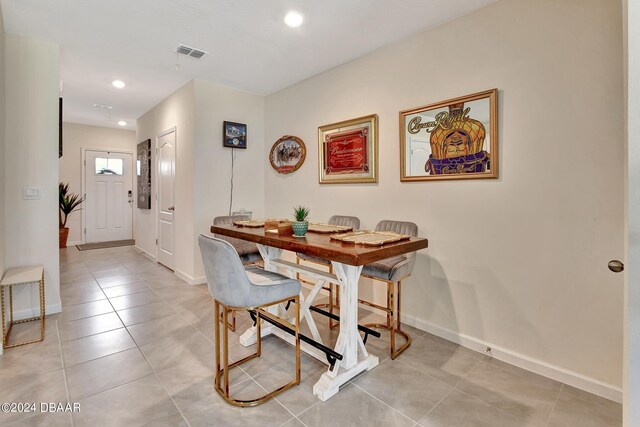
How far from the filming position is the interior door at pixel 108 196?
6.62 meters

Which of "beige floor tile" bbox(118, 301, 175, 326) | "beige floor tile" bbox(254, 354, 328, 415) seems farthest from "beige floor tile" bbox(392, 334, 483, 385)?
"beige floor tile" bbox(118, 301, 175, 326)

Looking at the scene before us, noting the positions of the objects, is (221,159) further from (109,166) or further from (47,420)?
(109,166)

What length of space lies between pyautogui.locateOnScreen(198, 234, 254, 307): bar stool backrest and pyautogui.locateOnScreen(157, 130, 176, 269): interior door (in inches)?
124

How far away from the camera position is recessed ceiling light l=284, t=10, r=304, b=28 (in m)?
2.40

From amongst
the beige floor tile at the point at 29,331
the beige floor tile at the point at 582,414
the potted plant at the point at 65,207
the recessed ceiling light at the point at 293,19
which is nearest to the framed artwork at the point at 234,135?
the recessed ceiling light at the point at 293,19

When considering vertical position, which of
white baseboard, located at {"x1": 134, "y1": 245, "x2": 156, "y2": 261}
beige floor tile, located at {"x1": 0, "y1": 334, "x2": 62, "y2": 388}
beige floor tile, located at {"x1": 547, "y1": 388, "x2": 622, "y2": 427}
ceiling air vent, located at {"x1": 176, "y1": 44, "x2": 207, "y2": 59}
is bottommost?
beige floor tile, located at {"x1": 547, "y1": 388, "x2": 622, "y2": 427}

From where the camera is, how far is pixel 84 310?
3.02 m

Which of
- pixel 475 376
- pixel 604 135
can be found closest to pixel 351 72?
pixel 604 135

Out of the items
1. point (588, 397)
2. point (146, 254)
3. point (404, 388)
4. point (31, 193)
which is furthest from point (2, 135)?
point (588, 397)

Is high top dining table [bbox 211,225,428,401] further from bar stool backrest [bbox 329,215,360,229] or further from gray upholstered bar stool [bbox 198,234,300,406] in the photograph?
bar stool backrest [bbox 329,215,360,229]

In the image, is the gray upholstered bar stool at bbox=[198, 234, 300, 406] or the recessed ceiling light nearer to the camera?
the gray upholstered bar stool at bbox=[198, 234, 300, 406]

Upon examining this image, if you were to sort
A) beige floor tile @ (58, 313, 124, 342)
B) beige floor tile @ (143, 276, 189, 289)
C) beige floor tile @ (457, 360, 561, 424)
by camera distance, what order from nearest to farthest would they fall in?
beige floor tile @ (457, 360, 561, 424) → beige floor tile @ (58, 313, 124, 342) → beige floor tile @ (143, 276, 189, 289)

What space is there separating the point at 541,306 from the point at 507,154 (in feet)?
3.44

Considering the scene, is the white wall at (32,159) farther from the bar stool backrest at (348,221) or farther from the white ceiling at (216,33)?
the bar stool backrest at (348,221)
